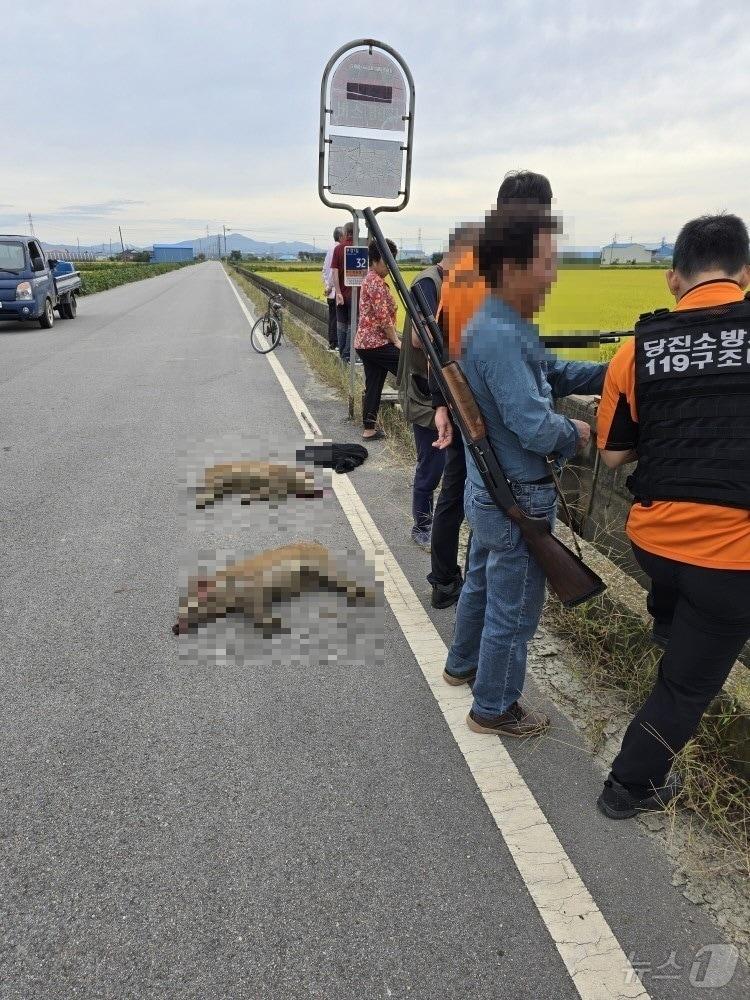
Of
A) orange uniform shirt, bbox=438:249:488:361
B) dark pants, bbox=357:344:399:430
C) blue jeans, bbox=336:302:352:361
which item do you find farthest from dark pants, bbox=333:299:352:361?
orange uniform shirt, bbox=438:249:488:361

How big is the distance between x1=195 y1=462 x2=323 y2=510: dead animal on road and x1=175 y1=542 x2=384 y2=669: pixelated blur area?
1.04 meters

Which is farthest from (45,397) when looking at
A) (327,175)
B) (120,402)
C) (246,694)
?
(246,694)

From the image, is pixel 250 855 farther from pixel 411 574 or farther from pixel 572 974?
pixel 411 574

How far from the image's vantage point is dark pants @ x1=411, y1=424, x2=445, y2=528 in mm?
4051

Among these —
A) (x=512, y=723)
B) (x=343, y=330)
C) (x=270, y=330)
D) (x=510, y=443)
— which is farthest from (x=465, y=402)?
(x=270, y=330)

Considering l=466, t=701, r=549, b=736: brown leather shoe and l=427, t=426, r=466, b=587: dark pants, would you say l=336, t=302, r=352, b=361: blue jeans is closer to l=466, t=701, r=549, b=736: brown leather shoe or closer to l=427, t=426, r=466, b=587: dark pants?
l=427, t=426, r=466, b=587: dark pants

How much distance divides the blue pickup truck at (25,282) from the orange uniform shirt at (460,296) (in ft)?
49.7

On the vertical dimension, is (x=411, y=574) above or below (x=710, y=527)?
below

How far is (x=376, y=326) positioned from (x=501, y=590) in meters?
3.92

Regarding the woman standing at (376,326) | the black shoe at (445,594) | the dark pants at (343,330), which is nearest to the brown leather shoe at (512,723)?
the black shoe at (445,594)

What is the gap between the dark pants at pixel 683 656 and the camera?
187 cm

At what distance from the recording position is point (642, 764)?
2.11 metres

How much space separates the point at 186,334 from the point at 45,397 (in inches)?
296

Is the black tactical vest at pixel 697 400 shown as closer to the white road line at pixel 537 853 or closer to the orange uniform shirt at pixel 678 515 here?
the orange uniform shirt at pixel 678 515
